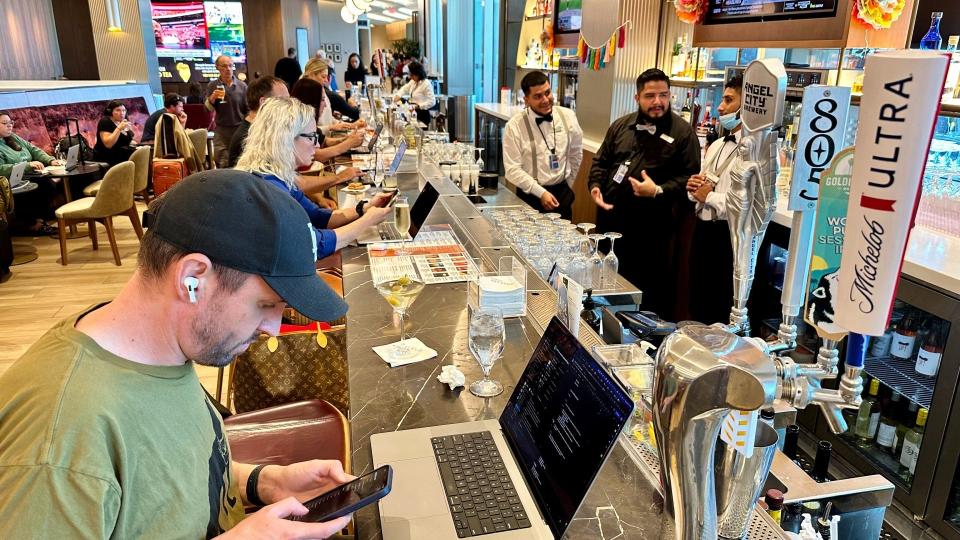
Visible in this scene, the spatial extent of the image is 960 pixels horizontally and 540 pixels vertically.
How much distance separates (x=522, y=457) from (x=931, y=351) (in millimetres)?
2289

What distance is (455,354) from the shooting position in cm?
194

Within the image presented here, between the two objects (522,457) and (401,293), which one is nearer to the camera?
(522,457)

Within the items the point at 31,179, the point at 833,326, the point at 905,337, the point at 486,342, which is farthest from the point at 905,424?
the point at 31,179

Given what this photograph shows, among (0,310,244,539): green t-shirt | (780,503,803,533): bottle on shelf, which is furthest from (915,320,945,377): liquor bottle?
(0,310,244,539): green t-shirt

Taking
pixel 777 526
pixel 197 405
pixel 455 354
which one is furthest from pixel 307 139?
pixel 777 526

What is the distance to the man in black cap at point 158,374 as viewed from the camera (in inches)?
36.2

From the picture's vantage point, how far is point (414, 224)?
122 inches

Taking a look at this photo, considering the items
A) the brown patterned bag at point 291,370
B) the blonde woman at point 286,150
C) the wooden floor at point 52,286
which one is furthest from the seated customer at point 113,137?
the brown patterned bag at point 291,370

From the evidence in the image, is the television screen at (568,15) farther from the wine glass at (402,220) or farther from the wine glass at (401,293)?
the wine glass at (401,293)

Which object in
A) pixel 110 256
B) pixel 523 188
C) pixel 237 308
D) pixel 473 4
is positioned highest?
pixel 473 4

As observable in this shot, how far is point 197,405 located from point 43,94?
352 inches

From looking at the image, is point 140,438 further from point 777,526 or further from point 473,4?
point 473,4

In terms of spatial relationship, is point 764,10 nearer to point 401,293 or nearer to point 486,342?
point 401,293

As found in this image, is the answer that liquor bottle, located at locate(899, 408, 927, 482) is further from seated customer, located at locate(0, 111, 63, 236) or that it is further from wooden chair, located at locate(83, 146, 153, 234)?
seated customer, located at locate(0, 111, 63, 236)
